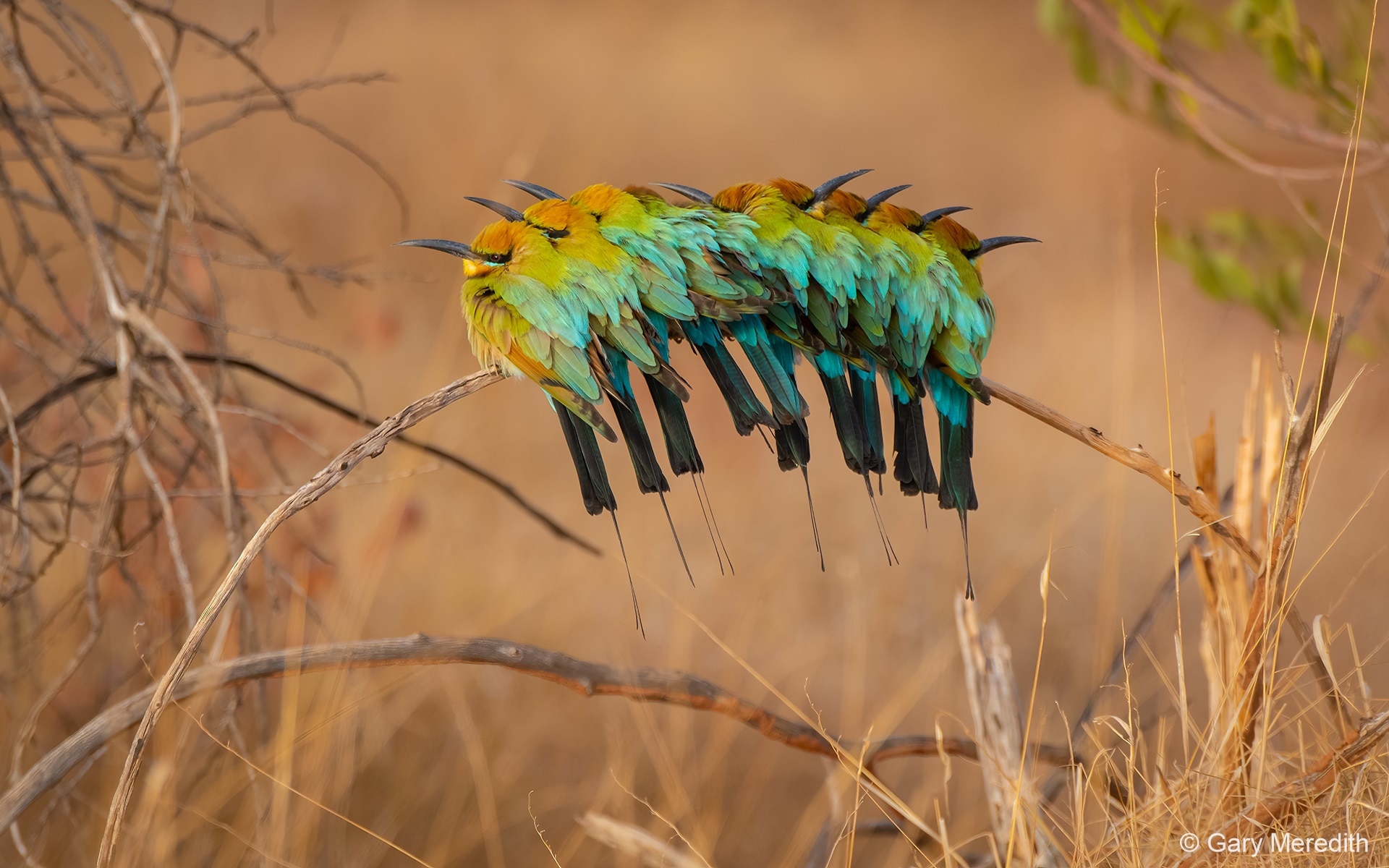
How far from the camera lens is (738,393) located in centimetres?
57

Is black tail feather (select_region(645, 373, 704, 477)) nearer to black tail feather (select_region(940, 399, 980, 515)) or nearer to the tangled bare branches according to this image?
black tail feather (select_region(940, 399, 980, 515))

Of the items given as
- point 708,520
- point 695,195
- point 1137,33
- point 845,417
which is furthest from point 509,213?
point 708,520

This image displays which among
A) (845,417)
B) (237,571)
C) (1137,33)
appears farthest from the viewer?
(1137,33)

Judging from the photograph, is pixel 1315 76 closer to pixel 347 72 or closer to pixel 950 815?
pixel 950 815

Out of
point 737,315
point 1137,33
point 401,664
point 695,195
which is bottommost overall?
point 401,664

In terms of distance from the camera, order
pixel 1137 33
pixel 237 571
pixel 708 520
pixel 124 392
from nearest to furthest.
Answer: pixel 237 571, pixel 124 392, pixel 1137 33, pixel 708 520

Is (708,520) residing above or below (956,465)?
above

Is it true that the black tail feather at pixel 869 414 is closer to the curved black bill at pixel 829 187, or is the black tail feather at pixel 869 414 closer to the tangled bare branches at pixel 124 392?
the curved black bill at pixel 829 187

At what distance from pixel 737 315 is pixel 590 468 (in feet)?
0.38

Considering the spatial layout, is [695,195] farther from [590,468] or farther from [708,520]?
[708,520]

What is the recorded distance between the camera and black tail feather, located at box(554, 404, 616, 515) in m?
0.55

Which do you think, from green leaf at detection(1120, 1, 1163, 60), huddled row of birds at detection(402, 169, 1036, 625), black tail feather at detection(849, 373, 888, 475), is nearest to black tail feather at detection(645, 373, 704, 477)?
huddled row of birds at detection(402, 169, 1036, 625)

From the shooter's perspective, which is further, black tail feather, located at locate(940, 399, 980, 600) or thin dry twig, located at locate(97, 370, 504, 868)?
black tail feather, located at locate(940, 399, 980, 600)

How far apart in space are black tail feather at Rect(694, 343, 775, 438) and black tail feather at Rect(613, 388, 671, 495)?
0.05 m
